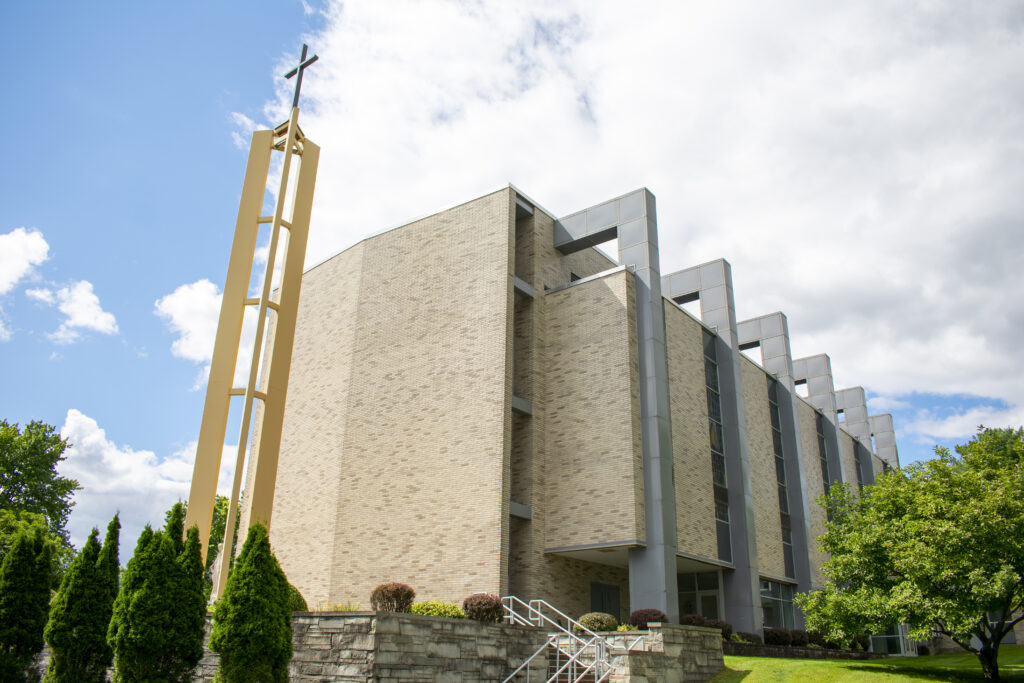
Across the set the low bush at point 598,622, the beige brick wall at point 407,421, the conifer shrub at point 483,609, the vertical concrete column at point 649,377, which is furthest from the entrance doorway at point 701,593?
the conifer shrub at point 483,609

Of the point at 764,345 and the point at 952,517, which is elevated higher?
the point at 764,345

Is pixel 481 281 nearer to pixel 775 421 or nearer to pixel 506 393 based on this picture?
pixel 506 393

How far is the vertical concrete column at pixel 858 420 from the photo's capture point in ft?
168

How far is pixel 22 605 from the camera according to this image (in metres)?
15.8

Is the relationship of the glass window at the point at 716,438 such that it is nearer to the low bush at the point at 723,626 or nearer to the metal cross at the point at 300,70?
the low bush at the point at 723,626

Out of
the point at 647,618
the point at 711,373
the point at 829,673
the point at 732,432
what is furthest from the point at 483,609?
the point at 711,373

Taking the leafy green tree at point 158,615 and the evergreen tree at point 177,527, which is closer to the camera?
the leafy green tree at point 158,615

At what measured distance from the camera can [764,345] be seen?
4206 cm

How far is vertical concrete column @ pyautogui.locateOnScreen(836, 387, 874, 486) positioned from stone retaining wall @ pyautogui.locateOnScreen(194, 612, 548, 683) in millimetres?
40958

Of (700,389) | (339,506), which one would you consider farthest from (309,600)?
(700,389)

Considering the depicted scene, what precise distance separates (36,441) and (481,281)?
28746 mm

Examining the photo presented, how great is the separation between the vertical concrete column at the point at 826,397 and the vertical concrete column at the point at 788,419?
15.4 feet

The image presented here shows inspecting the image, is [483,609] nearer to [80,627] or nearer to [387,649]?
[387,649]

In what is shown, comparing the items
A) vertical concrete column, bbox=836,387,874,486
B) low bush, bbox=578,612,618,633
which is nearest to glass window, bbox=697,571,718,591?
low bush, bbox=578,612,618,633
